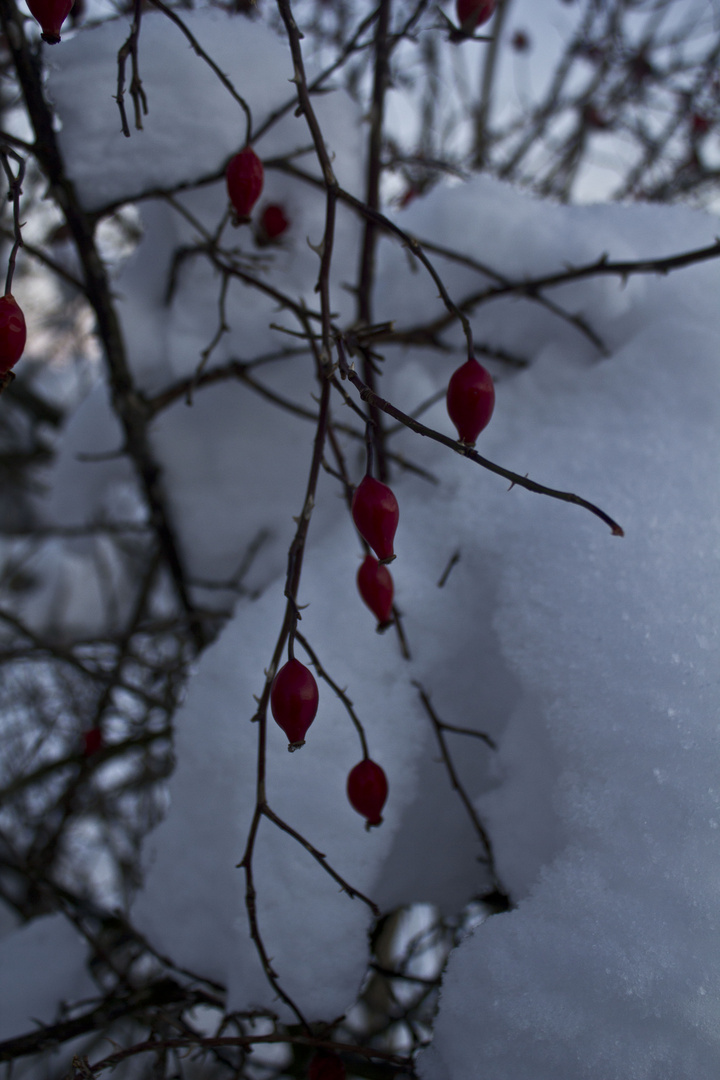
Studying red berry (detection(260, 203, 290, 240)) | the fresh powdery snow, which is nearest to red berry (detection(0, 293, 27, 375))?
the fresh powdery snow

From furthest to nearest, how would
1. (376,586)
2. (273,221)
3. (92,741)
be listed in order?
(92,741)
(273,221)
(376,586)

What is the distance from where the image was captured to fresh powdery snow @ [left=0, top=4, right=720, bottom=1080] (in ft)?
1.43

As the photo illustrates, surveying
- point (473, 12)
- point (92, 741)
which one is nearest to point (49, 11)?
point (473, 12)

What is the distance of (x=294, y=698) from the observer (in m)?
0.44

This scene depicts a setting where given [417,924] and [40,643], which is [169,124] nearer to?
[40,643]

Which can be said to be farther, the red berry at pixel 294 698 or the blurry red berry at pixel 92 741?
the blurry red berry at pixel 92 741

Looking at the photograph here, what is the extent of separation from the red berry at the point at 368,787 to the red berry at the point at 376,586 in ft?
0.39

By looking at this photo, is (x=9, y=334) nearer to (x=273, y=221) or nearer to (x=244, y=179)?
(x=244, y=179)

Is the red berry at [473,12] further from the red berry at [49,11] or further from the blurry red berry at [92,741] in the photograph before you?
the blurry red berry at [92,741]

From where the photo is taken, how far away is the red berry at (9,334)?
1.42ft

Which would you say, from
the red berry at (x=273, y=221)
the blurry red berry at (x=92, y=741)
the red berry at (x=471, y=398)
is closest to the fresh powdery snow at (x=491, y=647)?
the red berry at (x=273, y=221)

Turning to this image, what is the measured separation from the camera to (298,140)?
784 millimetres

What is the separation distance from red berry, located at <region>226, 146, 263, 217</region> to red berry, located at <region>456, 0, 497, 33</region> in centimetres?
23

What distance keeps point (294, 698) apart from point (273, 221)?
63cm
